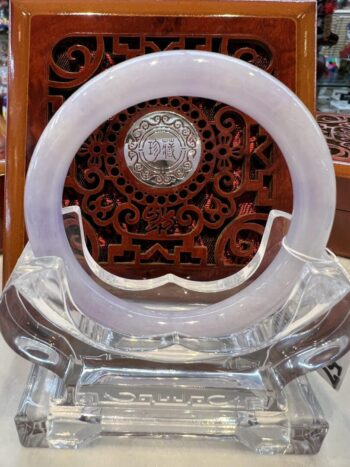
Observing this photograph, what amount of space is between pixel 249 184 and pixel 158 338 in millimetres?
274

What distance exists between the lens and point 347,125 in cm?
94

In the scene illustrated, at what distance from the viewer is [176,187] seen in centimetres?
66

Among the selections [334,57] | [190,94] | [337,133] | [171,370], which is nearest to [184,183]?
[190,94]

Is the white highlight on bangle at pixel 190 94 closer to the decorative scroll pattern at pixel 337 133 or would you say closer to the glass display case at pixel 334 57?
the decorative scroll pattern at pixel 337 133

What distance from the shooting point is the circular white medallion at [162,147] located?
25.0 inches

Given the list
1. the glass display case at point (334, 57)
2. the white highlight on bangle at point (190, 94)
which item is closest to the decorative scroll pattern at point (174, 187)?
the white highlight on bangle at point (190, 94)

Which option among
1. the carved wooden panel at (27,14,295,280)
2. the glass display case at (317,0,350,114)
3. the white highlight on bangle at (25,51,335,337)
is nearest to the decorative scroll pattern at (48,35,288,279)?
the carved wooden panel at (27,14,295,280)

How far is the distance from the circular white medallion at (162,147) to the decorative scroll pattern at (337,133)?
277 millimetres

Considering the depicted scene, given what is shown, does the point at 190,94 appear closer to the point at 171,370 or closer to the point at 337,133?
the point at 171,370

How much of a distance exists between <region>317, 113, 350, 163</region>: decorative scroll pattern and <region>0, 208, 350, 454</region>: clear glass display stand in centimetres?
35

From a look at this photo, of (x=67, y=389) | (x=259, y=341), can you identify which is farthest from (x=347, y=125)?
(x=67, y=389)

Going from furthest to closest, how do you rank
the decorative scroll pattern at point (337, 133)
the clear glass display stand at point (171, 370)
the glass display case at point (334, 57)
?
the glass display case at point (334, 57), the decorative scroll pattern at point (337, 133), the clear glass display stand at point (171, 370)

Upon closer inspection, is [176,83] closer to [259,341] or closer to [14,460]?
[259,341]

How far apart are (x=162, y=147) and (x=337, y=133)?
0.42 metres
